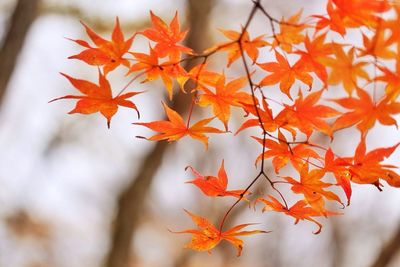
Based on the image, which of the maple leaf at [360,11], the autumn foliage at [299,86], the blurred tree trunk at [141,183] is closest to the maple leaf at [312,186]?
the autumn foliage at [299,86]

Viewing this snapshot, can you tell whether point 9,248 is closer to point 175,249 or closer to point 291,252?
point 175,249

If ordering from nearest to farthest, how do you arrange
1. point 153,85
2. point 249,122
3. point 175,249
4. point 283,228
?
point 249,122, point 153,85, point 283,228, point 175,249

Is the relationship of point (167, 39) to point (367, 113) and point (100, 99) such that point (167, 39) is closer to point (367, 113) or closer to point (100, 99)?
point (100, 99)

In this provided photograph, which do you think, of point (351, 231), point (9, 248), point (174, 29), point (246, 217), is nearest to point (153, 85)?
point (246, 217)

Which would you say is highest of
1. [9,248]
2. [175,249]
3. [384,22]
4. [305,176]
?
[384,22]

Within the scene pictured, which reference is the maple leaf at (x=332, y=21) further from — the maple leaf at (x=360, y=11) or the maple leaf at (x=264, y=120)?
the maple leaf at (x=264, y=120)

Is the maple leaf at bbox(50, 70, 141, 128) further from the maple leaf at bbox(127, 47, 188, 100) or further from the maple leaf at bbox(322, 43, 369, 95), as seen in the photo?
the maple leaf at bbox(322, 43, 369, 95)
